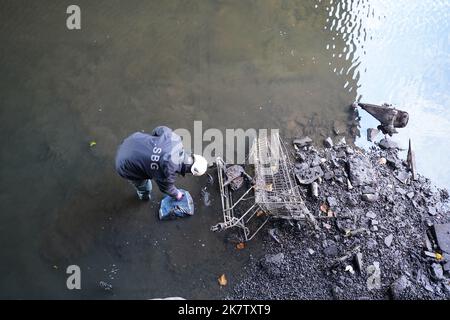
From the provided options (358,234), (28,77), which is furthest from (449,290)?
(28,77)

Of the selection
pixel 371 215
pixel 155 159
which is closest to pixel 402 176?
pixel 371 215

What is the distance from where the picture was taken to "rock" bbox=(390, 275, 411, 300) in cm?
479

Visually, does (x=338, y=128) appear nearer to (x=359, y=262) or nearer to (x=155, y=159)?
(x=359, y=262)

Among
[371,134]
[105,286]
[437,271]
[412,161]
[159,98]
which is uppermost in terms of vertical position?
[159,98]

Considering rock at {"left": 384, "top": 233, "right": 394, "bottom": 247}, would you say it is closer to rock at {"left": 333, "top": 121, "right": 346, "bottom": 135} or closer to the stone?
the stone

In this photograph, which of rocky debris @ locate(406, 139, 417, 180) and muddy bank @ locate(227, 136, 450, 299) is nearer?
muddy bank @ locate(227, 136, 450, 299)

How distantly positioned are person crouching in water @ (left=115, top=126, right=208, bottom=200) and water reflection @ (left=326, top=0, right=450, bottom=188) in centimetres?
346

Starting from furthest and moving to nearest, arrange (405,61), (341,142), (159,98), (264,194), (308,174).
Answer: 1. (405,61)
2. (159,98)
3. (341,142)
4. (308,174)
5. (264,194)

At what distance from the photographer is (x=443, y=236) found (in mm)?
5324

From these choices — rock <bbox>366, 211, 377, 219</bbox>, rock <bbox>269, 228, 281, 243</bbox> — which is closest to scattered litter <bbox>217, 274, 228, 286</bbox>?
rock <bbox>269, 228, 281, 243</bbox>

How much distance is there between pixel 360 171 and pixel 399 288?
72.2 inches

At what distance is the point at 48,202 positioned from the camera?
567 cm
